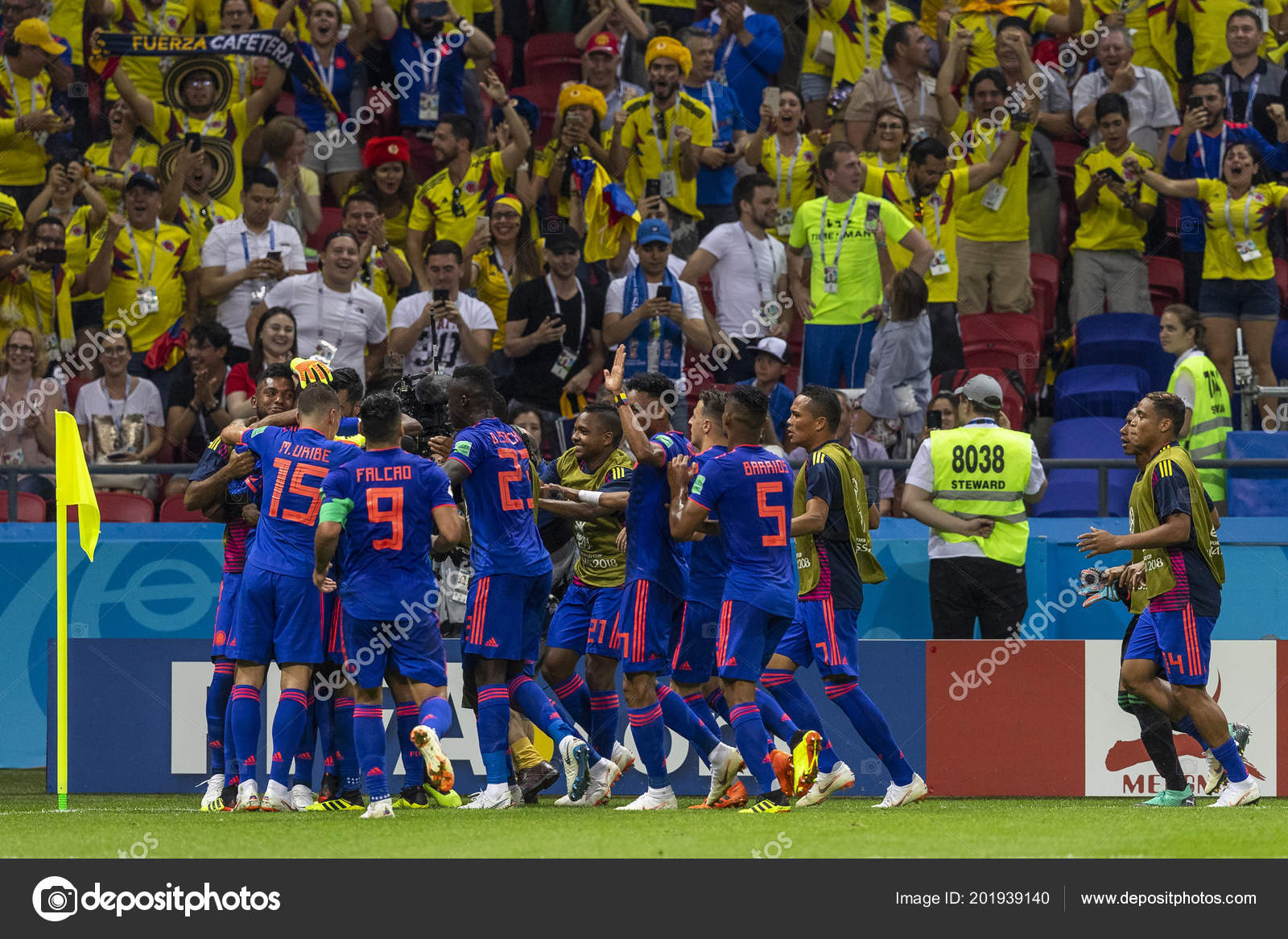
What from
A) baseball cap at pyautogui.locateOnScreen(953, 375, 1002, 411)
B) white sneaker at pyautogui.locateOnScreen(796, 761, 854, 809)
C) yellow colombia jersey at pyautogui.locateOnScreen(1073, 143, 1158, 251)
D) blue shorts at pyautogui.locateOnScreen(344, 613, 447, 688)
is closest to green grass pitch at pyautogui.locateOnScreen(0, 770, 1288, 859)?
white sneaker at pyautogui.locateOnScreen(796, 761, 854, 809)

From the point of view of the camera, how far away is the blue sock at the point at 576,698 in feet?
32.3

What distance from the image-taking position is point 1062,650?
35.7ft

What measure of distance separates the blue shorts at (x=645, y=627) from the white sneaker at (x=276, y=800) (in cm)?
193

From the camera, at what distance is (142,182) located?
1415cm

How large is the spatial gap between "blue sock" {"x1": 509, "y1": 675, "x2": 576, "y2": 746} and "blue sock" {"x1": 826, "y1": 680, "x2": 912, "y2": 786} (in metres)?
1.53

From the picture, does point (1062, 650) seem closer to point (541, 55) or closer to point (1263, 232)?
point (1263, 232)

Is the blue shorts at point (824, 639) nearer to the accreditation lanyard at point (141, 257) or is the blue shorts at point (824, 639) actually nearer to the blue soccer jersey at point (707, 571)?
the blue soccer jersey at point (707, 571)

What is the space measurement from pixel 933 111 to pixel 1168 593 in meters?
7.78

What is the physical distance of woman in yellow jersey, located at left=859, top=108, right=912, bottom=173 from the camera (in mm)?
14578

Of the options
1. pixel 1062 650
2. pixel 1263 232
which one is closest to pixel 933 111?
pixel 1263 232

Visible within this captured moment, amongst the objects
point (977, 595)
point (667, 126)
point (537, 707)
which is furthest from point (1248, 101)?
point (537, 707)

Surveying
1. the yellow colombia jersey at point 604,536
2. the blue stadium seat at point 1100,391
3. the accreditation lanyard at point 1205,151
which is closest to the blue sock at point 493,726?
the yellow colombia jersey at point 604,536

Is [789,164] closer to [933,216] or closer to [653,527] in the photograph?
[933,216]
